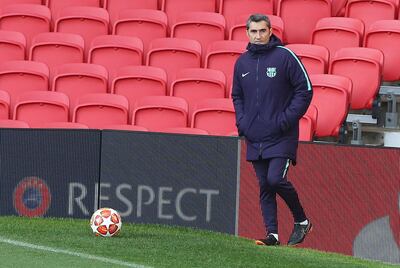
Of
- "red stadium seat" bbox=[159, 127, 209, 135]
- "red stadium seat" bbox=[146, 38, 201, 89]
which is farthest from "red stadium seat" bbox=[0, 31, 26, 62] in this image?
"red stadium seat" bbox=[159, 127, 209, 135]

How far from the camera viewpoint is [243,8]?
550 inches

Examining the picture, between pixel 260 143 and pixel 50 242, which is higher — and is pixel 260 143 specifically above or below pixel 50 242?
above

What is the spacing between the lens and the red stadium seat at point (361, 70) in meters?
12.5

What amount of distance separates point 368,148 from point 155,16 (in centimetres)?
472

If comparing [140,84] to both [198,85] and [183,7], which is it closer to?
[198,85]

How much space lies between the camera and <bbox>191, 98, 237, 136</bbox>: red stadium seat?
472 inches

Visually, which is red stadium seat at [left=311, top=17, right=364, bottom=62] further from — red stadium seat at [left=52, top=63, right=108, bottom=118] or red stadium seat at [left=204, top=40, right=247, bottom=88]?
red stadium seat at [left=52, top=63, right=108, bottom=118]

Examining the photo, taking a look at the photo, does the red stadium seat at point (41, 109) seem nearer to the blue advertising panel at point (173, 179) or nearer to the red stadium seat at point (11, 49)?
the red stadium seat at point (11, 49)

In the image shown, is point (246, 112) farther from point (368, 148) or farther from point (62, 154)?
point (62, 154)

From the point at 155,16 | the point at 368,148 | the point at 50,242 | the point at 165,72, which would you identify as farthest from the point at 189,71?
the point at 50,242

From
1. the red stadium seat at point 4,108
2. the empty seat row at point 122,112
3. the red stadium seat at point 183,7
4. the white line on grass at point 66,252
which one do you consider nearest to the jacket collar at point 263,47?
the white line on grass at point 66,252

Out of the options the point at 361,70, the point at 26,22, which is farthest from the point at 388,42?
the point at 26,22

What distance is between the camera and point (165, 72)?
41.9 feet

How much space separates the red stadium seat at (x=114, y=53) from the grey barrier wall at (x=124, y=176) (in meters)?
2.91
